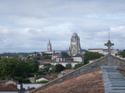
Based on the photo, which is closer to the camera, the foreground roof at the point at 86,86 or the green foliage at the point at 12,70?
the foreground roof at the point at 86,86

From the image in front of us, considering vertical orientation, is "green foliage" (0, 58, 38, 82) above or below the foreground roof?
below

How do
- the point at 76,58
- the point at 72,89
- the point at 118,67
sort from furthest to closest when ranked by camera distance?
the point at 76,58, the point at 118,67, the point at 72,89

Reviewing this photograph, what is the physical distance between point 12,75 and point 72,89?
80.4 metres

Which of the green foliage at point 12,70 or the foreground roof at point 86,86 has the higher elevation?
the foreground roof at point 86,86

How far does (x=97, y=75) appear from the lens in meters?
14.2

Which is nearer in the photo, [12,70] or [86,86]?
[86,86]

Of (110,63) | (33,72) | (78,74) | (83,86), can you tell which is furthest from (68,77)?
(33,72)

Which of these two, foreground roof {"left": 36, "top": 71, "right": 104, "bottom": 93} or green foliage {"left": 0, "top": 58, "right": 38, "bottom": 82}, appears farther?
green foliage {"left": 0, "top": 58, "right": 38, "bottom": 82}

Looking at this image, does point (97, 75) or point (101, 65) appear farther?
point (101, 65)

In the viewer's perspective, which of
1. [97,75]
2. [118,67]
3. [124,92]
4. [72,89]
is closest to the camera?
[124,92]

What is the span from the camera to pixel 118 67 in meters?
16.0

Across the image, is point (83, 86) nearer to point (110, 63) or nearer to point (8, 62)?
point (110, 63)

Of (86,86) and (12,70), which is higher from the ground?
(86,86)

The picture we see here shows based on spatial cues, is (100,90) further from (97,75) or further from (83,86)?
(97,75)
